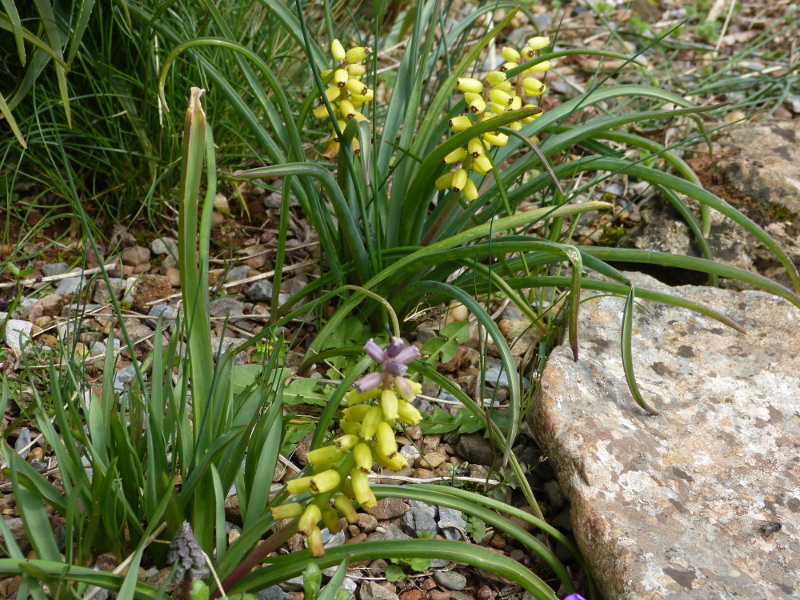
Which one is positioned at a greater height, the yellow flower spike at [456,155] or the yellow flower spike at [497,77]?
the yellow flower spike at [497,77]

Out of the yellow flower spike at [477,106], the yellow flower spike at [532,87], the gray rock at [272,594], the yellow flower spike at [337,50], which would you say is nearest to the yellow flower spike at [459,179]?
the yellow flower spike at [477,106]

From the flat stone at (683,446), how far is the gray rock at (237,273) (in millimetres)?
1041

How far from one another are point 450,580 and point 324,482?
0.57m

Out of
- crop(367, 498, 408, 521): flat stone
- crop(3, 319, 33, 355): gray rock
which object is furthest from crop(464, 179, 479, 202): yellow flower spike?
crop(3, 319, 33, 355): gray rock

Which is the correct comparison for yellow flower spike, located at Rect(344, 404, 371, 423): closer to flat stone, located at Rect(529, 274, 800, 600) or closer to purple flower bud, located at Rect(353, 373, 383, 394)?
purple flower bud, located at Rect(353, 373, 383, 394)

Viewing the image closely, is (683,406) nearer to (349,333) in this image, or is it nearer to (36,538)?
(349,333)

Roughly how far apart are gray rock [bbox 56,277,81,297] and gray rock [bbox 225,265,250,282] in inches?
17.4

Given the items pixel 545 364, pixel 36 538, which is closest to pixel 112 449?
pixel 36 538

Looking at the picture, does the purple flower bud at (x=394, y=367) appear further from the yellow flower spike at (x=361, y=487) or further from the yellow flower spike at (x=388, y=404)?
the yellow flower spike at (x=361, y=487)

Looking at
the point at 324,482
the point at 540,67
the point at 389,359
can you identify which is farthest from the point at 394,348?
the point at 540,67

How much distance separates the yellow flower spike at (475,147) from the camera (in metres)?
1.75

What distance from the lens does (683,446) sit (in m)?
1.73

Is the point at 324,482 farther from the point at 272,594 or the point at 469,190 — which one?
the point at 469,190

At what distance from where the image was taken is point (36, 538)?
128cm
